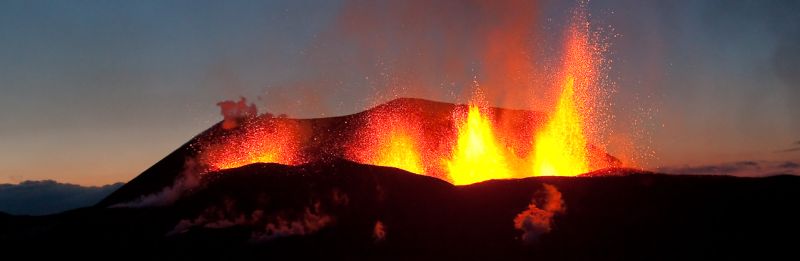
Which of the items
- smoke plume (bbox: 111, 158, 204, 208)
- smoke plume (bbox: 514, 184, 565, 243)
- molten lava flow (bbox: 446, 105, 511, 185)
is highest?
molten lava flow (bbox: 446, 105, 511, 185)

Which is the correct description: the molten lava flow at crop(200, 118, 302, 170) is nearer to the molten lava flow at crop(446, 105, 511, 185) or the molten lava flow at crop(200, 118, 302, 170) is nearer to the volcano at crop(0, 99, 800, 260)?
the molten lava flow at crop(446, 105, 511, 185)

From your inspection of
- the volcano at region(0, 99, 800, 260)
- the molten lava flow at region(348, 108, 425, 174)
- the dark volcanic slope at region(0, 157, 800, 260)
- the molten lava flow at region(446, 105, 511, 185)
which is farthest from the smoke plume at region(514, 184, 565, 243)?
the molten lava flow at region(348, 108, 425, 174)

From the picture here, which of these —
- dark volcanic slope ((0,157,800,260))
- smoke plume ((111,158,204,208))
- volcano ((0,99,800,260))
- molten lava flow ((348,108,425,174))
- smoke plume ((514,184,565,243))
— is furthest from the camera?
molten lava flow ((348,108,425,174))

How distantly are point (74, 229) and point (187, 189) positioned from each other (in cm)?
1430

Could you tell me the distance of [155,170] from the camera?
423 feet

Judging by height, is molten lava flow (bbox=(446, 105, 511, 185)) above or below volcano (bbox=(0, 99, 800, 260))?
above

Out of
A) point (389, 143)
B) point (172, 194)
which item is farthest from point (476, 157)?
point (172, 194)

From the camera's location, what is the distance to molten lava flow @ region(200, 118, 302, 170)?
124 m

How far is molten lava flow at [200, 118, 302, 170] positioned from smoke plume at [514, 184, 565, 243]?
6098cm

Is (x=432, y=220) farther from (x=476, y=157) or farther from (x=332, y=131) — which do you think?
(x=332, y=131)

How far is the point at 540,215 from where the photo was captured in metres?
68.1

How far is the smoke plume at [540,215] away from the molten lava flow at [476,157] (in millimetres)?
26059

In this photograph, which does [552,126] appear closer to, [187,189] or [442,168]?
[442,168]

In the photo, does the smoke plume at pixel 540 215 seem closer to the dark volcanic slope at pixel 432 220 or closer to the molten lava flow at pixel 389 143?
the dark volcanic slope at pixel 432 220
